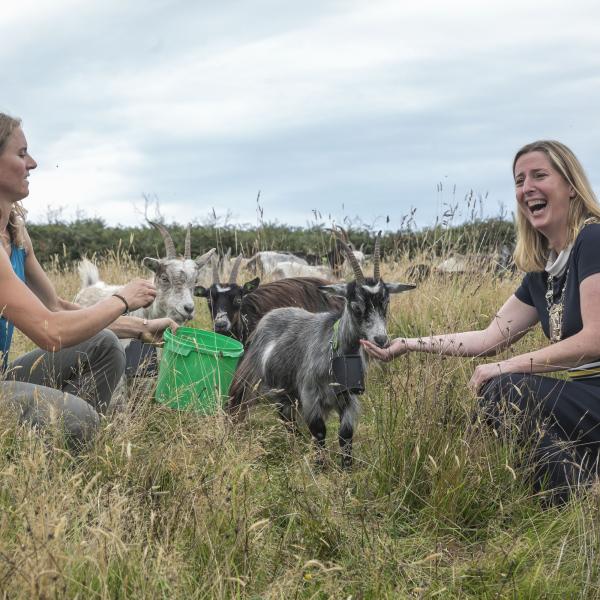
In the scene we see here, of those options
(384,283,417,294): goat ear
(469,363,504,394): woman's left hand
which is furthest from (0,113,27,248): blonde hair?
(469,363,504,394): woman's left hand

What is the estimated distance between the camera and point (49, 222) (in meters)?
18.1

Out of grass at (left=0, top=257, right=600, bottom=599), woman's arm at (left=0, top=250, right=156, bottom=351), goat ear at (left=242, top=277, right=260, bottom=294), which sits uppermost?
woman's arm at (left=0, top=250, right=156, bottom=351)

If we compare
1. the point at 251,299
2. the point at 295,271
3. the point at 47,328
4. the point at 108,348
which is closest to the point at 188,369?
the point at 108,348

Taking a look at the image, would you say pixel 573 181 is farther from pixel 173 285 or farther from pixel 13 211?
pixel 173 285

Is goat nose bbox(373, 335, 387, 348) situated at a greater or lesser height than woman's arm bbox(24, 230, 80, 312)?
lesser

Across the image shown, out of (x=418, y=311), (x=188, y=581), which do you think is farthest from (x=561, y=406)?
(x=418, y=311)

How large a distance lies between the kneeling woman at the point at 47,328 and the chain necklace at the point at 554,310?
2124mm

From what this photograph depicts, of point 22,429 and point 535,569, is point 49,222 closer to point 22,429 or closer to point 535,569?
point 22,429

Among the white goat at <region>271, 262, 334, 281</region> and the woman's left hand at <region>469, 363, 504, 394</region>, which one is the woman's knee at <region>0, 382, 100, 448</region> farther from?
the white goat at <region>271, 262, 334, 281</region>

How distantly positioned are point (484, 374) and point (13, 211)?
107 inches

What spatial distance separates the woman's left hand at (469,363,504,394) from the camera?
4383 millimetres

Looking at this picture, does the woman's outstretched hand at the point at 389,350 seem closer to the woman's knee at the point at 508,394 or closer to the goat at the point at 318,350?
the goat at the point at 318,350

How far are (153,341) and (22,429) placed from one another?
1618 mm

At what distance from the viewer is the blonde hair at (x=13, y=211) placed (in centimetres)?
436
